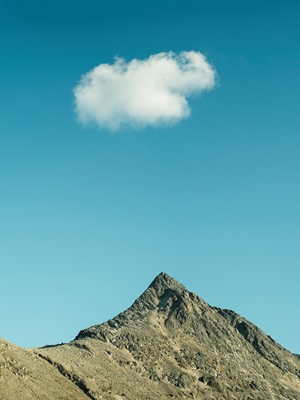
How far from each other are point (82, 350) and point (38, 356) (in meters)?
17.3

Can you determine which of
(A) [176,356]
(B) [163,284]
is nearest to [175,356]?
(A) [176,356]

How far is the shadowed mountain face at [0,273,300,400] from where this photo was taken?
341 feet

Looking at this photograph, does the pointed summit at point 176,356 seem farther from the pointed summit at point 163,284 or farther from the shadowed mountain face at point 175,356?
the pointed summit at point 163,284

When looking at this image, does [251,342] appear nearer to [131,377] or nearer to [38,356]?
[131,377]

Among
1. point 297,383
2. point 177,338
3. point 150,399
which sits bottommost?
point 150,399

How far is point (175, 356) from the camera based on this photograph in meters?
127

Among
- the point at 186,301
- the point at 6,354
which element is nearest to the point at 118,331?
the point at 186,301

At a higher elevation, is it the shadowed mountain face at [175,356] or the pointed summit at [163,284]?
the pointed summit at [163,284]

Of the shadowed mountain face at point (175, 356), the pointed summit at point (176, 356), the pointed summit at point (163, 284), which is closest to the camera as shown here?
the shadowed mountain face at point (175, 356)

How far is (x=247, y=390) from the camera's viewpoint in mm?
122625

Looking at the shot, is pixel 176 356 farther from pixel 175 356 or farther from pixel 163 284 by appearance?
pixel 163 284

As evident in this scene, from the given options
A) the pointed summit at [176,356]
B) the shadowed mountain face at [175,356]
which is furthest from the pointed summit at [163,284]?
the shadowed mountain face at [175,356]

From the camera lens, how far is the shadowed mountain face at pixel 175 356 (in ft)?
341

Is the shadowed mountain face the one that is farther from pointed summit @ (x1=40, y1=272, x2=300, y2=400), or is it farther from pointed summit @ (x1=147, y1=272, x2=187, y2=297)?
pointed summit @ (x1=147, y1=272, x2=187, y2=297)
